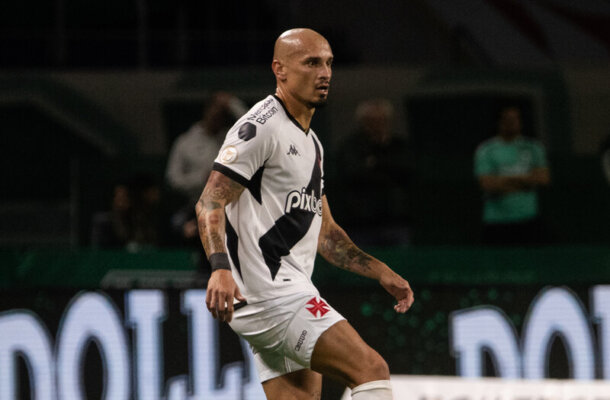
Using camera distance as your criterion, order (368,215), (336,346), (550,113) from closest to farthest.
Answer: (336,346) < (368,215) < (550,113)

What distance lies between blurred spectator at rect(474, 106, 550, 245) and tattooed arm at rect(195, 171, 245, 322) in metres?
3.87

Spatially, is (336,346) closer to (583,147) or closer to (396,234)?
(396,234)

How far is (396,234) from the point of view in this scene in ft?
22.0

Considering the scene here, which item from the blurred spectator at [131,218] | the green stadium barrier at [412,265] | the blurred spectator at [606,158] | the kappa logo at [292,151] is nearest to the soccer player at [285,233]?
the kappa logo at [292,151]

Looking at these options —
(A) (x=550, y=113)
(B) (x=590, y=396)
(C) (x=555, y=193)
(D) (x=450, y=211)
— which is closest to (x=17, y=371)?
(B) (x=590, y=396)

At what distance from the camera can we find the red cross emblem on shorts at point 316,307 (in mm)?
3441

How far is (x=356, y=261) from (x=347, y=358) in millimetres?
576

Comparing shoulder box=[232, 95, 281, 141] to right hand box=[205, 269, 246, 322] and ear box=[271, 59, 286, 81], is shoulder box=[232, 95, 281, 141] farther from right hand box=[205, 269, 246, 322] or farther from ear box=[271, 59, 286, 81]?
right hand box=[205, 269, 246, 322]

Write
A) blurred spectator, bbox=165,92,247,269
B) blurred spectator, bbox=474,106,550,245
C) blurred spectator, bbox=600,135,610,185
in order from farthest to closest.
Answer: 1. blurred spectator, bbox=600,135,610,185
2. blurred spectator, bbox=474,106,550,245
3. blurred spectator, bbox=165,92,247,269

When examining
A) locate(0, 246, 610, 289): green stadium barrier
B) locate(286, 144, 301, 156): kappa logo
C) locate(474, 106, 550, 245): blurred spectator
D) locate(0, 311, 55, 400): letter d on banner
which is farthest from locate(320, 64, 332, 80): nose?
locate(474, 106, 550, 245): blurred spectator

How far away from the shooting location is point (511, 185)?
689 centimetres

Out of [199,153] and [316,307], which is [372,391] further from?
[199,153]

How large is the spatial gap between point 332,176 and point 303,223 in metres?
4.57

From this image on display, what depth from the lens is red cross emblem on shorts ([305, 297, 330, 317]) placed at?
344 centimetres
